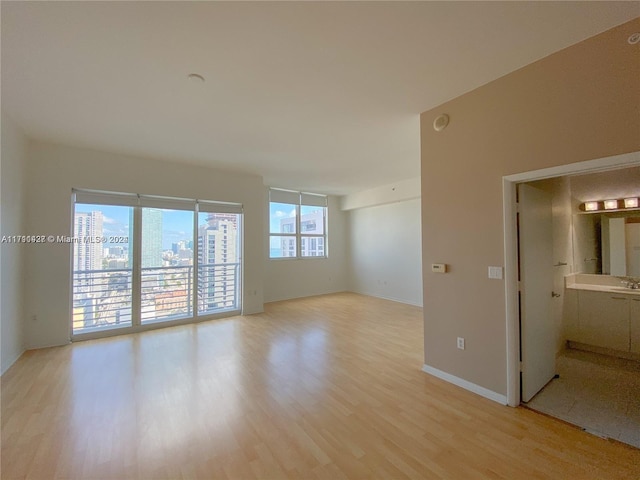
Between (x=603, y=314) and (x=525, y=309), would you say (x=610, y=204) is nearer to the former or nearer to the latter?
(x=603, y=314)

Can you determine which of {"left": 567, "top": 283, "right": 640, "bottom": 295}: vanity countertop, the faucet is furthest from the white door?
the faucet

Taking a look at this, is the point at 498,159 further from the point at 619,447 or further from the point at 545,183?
the point at 619,447

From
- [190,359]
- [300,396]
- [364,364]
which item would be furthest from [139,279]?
[364,364]

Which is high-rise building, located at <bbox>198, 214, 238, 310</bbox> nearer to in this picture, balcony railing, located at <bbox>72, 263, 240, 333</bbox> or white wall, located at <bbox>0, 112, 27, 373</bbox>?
balcony railing, located at <bbox>72, 263, 240, 333</bbox>

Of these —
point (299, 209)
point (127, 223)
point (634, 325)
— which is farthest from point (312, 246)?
point (634, 325)

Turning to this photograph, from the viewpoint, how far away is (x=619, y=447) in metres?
1.78

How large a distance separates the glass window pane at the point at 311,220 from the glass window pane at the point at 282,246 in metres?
0.48

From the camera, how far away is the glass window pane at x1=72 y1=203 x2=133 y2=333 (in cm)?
398

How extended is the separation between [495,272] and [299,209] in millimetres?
5532

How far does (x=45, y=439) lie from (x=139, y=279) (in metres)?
2.80

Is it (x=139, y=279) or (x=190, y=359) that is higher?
(x=139, y=279)

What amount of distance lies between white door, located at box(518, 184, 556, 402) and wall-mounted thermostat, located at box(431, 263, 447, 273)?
2.10ft

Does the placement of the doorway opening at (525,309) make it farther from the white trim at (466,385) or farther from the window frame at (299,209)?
the window frame at (299,209)

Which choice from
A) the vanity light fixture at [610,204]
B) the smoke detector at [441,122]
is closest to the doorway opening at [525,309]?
the smoke detector at [441,122]
